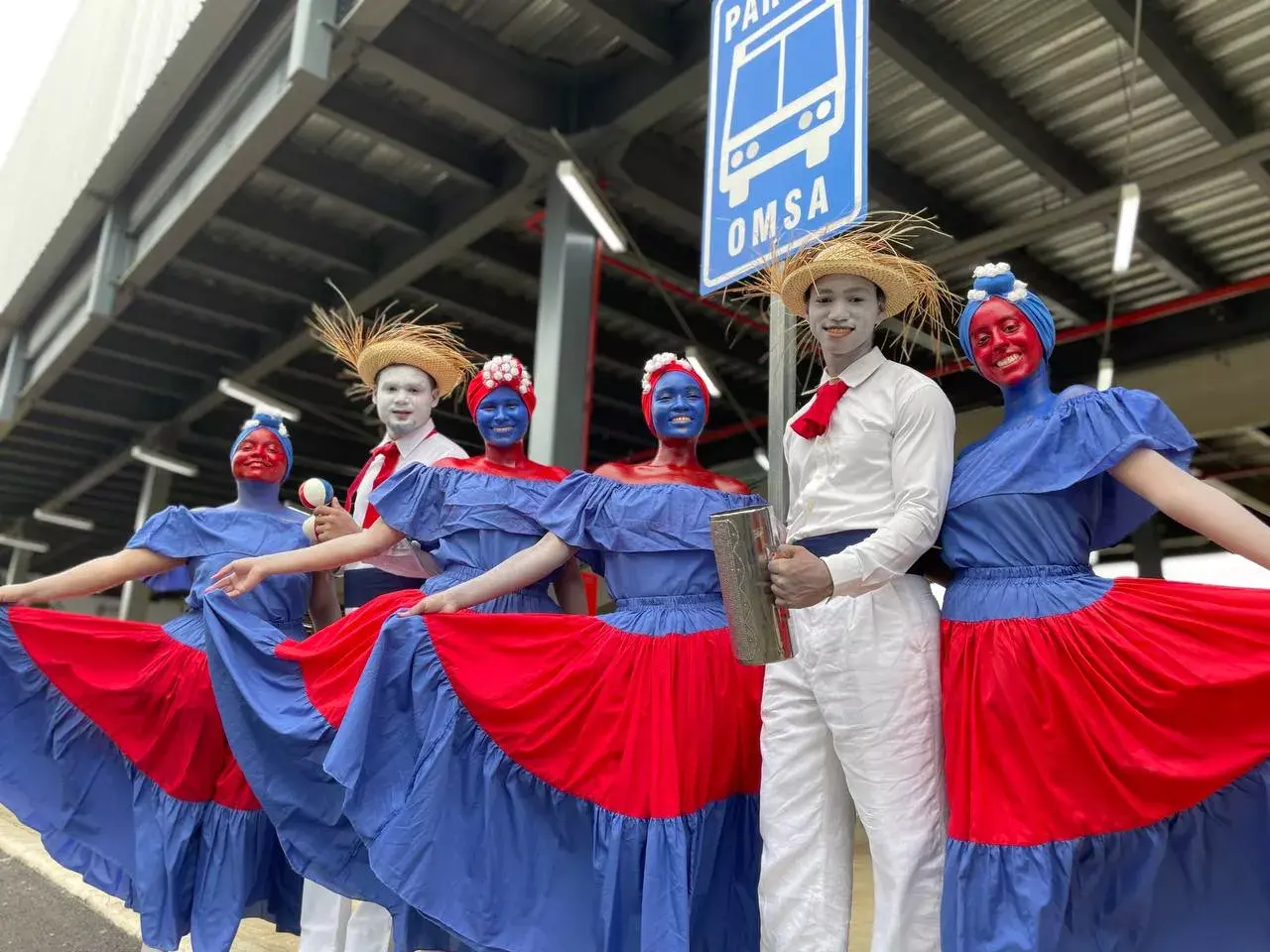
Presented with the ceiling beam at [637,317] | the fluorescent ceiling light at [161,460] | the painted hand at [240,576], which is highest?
the ceiling beam at [637,317]

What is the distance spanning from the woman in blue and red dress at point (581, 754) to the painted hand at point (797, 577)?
613 millimetres

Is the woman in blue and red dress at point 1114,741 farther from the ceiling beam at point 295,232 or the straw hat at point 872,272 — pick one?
the ceiling beam at point 295,232

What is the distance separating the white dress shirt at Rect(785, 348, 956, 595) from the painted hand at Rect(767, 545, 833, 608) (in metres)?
0.05

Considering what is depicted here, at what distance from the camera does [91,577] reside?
9.84 feet

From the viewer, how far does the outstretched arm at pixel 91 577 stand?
2.99 metres

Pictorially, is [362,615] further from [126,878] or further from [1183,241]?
[1183,241]

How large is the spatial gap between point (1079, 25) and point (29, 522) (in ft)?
79.9

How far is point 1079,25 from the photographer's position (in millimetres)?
5578

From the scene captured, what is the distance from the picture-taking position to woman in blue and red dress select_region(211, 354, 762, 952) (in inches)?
85.0

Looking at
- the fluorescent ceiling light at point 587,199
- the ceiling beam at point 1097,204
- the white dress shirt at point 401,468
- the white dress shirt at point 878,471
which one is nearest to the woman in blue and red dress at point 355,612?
the white dress shirt at point 401,468

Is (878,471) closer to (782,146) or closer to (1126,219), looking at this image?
(782,146)

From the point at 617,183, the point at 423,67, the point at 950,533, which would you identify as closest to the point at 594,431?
the point at 617,183

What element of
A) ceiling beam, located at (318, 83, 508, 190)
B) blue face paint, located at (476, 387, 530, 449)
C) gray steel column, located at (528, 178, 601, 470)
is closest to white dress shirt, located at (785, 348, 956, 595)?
blue face paint, located at (476, 387, 530, 449)

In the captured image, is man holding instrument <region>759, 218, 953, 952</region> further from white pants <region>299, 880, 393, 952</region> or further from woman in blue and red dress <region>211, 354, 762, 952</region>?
white pants <region>299, 880, 393, 952</region>
